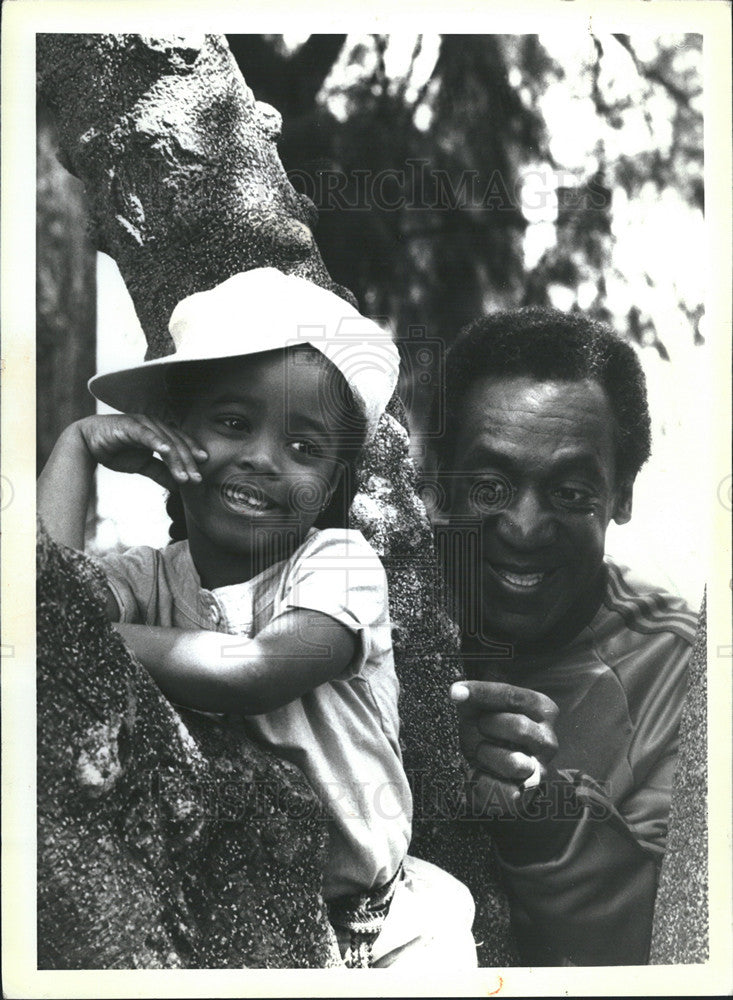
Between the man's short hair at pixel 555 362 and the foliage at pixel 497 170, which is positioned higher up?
the foliage at pixel 497 170

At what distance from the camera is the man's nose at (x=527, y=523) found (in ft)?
7.07

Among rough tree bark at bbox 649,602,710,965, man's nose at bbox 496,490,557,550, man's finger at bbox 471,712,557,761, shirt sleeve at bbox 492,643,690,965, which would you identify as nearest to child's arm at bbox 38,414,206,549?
man's nose at bbox 496,490,557,550

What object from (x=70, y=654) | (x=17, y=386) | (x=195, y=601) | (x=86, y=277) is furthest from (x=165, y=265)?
(x=70, y=654)

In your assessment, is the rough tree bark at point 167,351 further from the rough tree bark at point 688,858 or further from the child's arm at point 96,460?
the rough tree bark at point 688,858

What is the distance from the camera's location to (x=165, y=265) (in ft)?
7.23

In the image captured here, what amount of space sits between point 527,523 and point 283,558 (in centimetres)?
41

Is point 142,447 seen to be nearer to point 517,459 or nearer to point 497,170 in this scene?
point 517,459

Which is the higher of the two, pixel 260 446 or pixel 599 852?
pixel 260 446

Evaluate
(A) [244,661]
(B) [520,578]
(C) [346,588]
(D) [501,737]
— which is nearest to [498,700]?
(D) [501,737]

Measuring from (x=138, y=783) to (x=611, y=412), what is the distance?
3.19 ft

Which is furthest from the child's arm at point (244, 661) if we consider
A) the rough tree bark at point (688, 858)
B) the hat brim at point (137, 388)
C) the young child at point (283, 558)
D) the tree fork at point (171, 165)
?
the rough tree bark at point (688, 858)

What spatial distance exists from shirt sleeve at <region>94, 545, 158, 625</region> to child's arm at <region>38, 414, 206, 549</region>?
7cm

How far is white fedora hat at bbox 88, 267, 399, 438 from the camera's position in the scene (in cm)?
206

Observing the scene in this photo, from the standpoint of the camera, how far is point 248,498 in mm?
2070
